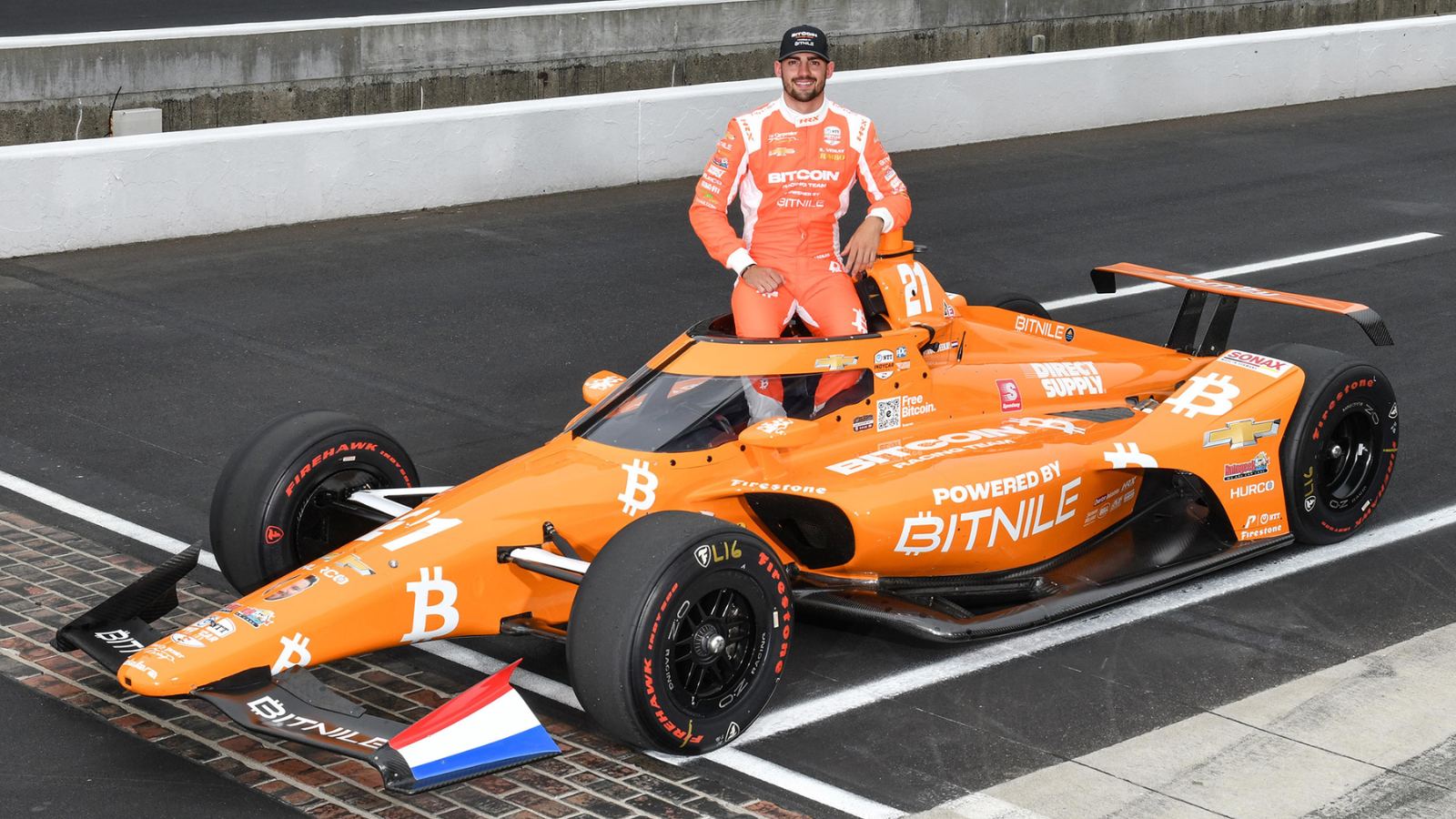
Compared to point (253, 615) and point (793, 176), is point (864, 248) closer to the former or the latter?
point (793, 176)

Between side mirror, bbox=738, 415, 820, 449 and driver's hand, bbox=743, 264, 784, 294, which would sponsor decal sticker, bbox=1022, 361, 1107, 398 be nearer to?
driver's hand, bbox=743, 264, 784, 294

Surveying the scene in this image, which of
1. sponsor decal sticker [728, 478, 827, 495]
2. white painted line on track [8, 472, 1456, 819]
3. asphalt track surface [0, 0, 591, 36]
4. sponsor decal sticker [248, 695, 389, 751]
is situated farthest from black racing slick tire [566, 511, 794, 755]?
asphalt track surface [0, 0, 591, 36]

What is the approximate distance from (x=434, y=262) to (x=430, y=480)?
14.9 feet

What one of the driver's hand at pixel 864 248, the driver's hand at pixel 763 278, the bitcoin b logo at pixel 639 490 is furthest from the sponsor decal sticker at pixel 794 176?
the bitcoin b logo at pixel 639 490

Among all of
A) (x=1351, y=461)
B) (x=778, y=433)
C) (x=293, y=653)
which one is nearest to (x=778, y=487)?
(x=778, y=433)

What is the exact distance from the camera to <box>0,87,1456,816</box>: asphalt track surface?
251 inches

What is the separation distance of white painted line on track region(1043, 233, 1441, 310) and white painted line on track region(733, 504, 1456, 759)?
3.77 meters

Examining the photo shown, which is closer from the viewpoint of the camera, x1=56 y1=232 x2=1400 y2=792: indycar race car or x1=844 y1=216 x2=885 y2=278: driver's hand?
x1=56 y1=232 x2=1400 y2=792: indycar race car

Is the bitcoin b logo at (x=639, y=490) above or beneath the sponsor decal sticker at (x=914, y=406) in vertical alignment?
beneath

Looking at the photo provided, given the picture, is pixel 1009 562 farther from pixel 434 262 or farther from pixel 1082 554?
pixel 434 262

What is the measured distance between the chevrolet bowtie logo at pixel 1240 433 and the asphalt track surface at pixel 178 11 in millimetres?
14545

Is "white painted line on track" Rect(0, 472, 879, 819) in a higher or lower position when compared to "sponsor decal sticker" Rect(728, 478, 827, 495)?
lower

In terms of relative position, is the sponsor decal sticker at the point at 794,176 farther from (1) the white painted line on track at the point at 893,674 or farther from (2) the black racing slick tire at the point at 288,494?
(1) the white painted line on track at the point at 893,674

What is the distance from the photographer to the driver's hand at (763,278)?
286 inches
